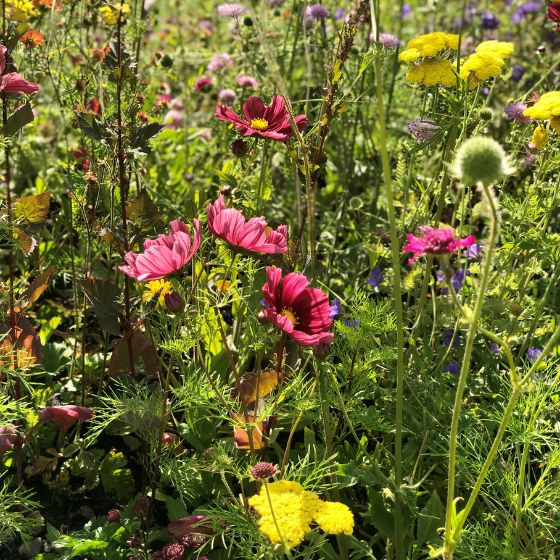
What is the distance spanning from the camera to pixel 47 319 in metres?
2.45

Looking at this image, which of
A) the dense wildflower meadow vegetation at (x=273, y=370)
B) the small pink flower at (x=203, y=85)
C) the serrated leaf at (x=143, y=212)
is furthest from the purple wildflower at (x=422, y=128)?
the small pink flower at (x=203, y=85)

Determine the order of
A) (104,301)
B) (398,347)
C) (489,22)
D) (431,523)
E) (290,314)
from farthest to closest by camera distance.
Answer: (489,22), (104,301), (431,523), (290,314), (398,347)

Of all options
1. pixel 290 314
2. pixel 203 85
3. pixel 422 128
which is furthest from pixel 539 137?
pixel 203 85

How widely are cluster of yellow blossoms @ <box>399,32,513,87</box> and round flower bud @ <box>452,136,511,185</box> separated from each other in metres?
0.66

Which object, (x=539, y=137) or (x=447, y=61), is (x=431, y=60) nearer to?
(x=447, y=61)

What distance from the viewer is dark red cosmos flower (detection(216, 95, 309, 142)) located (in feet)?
5.83

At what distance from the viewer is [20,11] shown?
2072 millimetres

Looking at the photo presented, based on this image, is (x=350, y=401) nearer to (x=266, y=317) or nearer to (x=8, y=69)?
(x=266, y=317)

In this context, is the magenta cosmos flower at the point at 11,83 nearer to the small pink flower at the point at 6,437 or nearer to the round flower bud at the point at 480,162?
the small pink flower at the point at 6,437

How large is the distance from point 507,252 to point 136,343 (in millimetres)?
878

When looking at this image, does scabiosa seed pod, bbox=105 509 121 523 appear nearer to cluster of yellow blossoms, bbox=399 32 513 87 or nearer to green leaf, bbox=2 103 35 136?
green leaf, bbox=2 103 35 136

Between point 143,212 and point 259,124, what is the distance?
0.32 meters

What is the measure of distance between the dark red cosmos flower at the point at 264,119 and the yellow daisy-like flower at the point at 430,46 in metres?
0.28

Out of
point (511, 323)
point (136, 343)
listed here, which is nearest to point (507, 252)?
point (511, 323)
